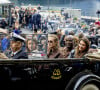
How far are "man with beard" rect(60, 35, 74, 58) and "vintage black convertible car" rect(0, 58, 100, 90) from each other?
27 cm

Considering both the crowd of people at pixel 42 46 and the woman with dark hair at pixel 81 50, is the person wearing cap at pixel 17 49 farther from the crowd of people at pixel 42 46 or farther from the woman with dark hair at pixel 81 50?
the woman with dark hair at pixel 81 50

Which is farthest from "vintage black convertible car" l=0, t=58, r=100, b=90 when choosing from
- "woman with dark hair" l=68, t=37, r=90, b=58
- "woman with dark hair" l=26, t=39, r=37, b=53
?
"woman with dark hair" l=26, t=39, r=37, b=53

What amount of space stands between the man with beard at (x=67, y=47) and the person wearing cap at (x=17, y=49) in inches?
26.7

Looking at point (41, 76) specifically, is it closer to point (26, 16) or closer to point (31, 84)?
point (31, 84)

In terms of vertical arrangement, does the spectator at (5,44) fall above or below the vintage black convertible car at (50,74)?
above

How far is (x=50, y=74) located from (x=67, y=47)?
736 mm

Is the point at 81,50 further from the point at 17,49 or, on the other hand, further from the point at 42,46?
the point at 17,49

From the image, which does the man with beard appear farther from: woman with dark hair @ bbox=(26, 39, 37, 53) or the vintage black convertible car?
woman with dark hair @ bbox=(26, 39, 37, 53)

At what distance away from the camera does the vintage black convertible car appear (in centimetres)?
598

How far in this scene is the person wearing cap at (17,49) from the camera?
6332 mm

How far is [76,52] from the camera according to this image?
21.5ft

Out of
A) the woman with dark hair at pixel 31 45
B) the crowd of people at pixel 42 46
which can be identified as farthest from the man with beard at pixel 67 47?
the woman with dark hair at pixel 31 45

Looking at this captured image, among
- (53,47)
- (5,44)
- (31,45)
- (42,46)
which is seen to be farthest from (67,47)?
(5,44)

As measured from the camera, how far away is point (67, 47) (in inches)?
263
